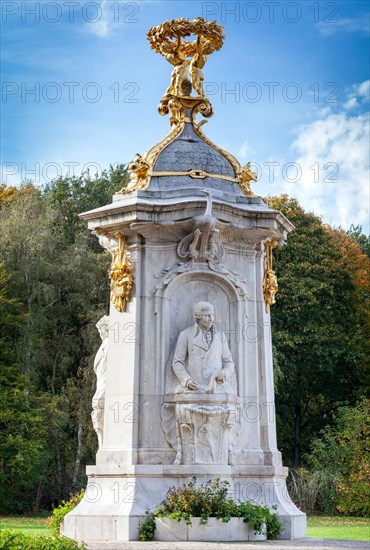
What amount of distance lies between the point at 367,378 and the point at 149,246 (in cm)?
2422

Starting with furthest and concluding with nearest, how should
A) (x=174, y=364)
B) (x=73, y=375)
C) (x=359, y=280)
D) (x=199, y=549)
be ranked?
(x=359, y=280), (x=73, y=375), (x=174, y=364), (x=199, y=549)

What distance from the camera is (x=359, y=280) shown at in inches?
1489

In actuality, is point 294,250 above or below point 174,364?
above

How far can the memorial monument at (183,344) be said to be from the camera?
12.7 metres

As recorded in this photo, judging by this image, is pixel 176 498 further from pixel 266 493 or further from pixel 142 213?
pixel 142 213

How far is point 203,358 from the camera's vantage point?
1304 cm

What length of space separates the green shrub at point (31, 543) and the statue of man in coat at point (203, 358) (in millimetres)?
3730

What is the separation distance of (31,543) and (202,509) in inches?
125

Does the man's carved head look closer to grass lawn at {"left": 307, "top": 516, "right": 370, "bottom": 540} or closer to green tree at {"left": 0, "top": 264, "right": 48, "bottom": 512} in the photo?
grass lawn at {"left": 307, "top": 516, "right": 370, "bottom": 540}

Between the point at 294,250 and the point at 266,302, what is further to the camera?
the point at 294,250

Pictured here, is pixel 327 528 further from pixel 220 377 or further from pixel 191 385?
pixel 191 385

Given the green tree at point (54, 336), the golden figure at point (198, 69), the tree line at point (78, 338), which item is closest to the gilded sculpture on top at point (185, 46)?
the golden figure at point (198, 69)

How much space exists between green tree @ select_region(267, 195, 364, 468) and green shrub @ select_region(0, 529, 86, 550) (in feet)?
75.1

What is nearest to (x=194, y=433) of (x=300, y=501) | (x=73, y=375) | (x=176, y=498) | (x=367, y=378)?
(x=176, y=498)
